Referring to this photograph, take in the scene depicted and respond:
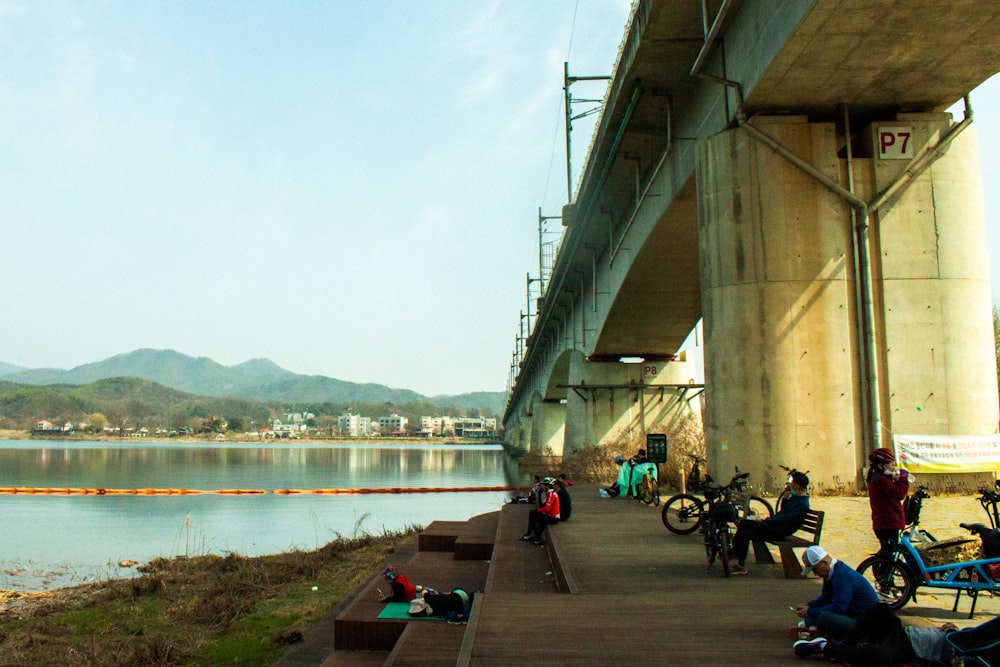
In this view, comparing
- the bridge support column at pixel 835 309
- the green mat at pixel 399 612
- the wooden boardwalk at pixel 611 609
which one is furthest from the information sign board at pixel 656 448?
the green mat at pixel 399 612

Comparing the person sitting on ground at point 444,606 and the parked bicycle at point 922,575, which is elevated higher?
the parked bicycle at point 922,575

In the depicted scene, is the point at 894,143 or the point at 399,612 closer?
the point at 399,612

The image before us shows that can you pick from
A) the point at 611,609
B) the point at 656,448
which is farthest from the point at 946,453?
the point at 611,609

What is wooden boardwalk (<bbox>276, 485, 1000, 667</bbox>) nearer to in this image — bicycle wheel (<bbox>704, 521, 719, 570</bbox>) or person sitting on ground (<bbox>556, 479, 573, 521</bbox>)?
bicycle wheel (<bbox>704, 521, 719, 570</bbox>)

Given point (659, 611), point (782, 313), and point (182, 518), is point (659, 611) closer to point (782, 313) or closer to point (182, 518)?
point (782, 313)

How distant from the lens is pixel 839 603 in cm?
618

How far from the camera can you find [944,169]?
15.7 metres

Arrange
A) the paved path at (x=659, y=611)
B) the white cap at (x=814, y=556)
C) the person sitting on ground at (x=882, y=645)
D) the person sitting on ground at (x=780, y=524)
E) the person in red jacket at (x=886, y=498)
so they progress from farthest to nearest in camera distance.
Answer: the person sitting on ground at (x=780, y=524) → the person in red jacket at (x=886, y=498) → the white cap at (x=814, y=556) → the paved path at (x=659, y=611) → the person sitting on ground at (x=882, y=645)

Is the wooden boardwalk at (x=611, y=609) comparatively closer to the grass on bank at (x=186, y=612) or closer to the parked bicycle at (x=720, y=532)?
the parked bicycle at (x=720, y=532)

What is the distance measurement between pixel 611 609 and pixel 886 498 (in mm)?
3079

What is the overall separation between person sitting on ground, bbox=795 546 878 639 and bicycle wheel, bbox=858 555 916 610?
129 cm

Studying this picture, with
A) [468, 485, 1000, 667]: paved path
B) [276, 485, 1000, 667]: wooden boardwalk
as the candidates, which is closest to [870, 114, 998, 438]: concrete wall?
[276, 485, 1000, 667]: wooden boardwalk

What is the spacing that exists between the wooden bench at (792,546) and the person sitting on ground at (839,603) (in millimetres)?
2445

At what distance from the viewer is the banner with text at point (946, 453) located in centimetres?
1495
